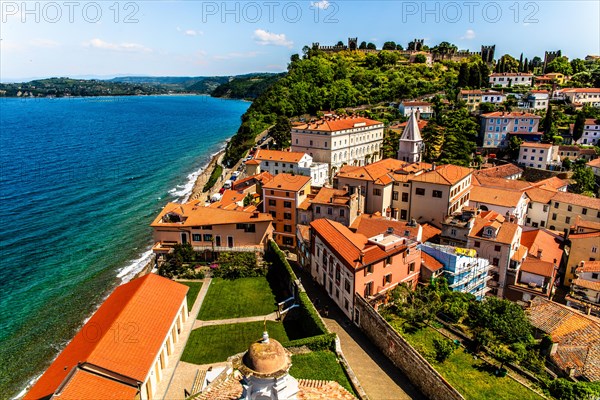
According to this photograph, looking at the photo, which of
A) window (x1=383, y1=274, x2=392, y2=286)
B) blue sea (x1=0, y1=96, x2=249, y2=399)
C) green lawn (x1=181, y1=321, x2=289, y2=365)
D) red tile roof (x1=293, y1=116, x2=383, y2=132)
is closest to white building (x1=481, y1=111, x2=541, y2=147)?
red tile roof (x1=293, y1=116, x2=383, y2=132)

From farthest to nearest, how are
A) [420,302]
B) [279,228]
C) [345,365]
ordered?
[279,228] → [420,302] → [345,365]

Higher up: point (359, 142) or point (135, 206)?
point (359, 142)

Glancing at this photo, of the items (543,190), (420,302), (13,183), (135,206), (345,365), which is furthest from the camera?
(13,183)

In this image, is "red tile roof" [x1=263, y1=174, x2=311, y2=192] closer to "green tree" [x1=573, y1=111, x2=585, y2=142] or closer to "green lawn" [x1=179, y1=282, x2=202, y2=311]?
"green lawn" [x1=179, y1=282, x2=202, y2=311]

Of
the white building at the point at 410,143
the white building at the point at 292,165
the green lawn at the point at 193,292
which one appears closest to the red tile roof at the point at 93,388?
the green lawn at the point at 193,292

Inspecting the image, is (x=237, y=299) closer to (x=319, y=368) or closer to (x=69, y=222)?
(x=319, y=368)

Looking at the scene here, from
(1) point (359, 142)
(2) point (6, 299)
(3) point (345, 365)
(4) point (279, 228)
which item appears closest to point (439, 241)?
(4) point (279, 228)

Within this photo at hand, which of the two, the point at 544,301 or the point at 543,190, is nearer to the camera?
the point at 544,301

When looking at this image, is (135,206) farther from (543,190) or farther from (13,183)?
(543,190)
